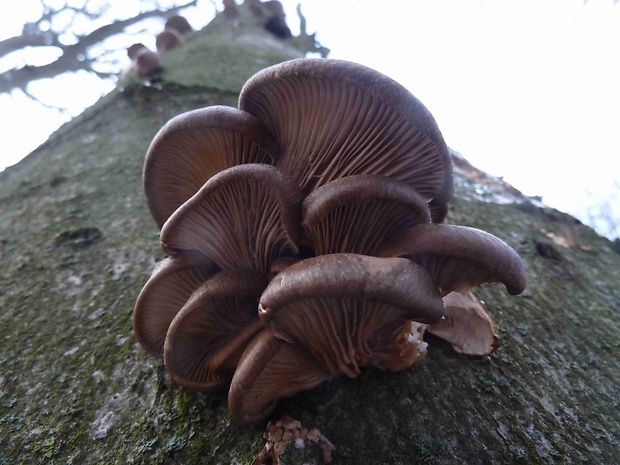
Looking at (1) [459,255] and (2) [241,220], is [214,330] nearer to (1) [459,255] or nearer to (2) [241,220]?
(2) [241,220]

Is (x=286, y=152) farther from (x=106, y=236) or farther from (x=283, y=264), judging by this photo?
(x=106, y=236)

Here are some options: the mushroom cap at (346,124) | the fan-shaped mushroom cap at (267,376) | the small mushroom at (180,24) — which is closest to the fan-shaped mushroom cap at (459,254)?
the mushroom cap at (346,124)

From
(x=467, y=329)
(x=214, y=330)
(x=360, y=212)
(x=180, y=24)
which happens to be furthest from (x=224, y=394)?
(x=180, y=24)

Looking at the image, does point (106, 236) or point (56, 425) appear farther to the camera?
point (106, 236)

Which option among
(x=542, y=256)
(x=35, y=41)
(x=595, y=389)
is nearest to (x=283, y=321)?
(x=595, y=389)

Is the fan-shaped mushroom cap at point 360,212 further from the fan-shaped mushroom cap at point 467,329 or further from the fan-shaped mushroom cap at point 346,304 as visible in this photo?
the fan-shaped mushroom cap at point 467,329
